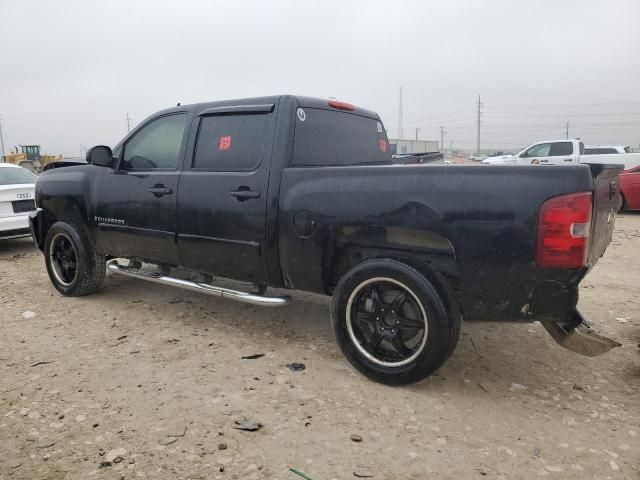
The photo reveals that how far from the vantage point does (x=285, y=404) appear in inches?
115

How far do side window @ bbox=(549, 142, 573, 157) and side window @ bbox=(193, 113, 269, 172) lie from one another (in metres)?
16.0

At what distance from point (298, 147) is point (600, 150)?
842 inches

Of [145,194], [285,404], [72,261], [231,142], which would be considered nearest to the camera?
[285,404]

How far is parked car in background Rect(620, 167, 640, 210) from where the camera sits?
1266 cm

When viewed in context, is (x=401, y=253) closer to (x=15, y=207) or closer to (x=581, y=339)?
(x=581, y=339)

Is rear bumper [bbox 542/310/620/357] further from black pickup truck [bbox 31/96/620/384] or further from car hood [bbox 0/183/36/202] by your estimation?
car hood [bbox 0/183/36/202]

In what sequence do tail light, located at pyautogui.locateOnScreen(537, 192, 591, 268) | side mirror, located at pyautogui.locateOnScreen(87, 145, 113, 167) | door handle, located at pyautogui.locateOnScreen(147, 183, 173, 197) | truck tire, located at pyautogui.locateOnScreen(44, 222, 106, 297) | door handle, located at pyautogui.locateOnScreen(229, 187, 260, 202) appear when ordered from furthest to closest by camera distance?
truck tire, located at pyautogui.locateOnScreen(44, 222, 106, 297)
side mirror, located at pyautogui.locateOnScreen(87, 145, 113, 167)
door handle, located at pyautogui.locateOnScreen(147, 183, 173, 197)
door handle, located at pyautogui.locateOnScreen(229, 187, 260, 202)
tail light, located at pyautogui.locateOnScreen(537, 192, 591, 268)

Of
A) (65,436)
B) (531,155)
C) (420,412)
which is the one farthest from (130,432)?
(531,155)

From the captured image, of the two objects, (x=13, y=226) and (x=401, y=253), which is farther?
(x=13, y=226)

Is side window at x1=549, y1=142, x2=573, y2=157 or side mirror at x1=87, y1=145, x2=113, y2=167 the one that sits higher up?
side window at x1=549, y1=142, x2=573, y2=157

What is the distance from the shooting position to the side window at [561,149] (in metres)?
16.7

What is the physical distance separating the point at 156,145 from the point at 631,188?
12960mm

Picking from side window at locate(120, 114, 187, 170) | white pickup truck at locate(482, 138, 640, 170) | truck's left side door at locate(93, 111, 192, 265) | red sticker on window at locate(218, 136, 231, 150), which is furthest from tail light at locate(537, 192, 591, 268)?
white pickup truck at locate(482, 138, 640, 170)

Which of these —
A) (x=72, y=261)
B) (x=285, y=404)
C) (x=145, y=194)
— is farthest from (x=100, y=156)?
(x=285, y=404)
